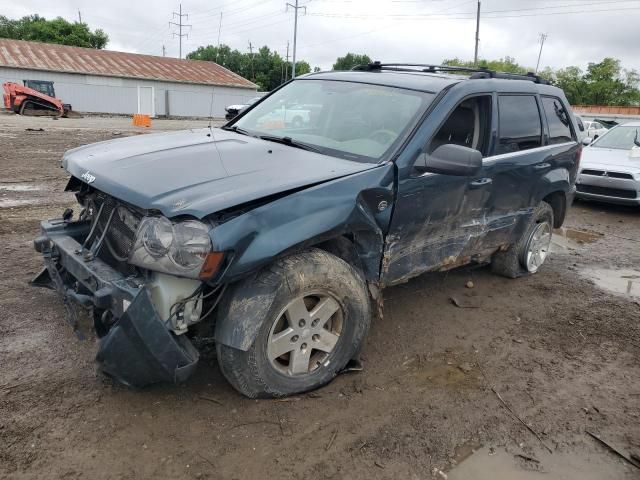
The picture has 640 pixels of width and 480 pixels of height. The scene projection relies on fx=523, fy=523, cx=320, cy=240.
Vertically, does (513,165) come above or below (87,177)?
above

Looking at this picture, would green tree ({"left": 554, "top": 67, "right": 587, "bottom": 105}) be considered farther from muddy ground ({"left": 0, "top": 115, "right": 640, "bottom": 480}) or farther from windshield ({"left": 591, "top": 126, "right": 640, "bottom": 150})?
muddy ground ({"left": 0, "top": 115, "right": 640, "bottom": 480})

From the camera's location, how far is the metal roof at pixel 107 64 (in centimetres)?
3547

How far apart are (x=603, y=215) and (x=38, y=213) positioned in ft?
30.1

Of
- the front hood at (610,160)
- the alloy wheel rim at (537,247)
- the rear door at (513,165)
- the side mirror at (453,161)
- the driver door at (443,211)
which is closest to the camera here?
the side mirror at (453,161)

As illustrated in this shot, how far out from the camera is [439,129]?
3.66 metres

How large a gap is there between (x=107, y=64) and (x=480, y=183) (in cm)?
4081

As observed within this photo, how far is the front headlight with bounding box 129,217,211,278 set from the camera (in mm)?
2537

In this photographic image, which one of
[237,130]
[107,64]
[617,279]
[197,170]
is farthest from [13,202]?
[107,64]

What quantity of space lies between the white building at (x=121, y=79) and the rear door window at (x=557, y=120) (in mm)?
35184

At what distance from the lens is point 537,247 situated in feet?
18.5

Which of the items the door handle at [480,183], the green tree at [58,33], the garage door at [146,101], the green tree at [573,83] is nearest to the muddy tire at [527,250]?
the door handle at [480,183]

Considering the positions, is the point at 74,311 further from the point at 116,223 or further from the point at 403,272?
the point at 403,272

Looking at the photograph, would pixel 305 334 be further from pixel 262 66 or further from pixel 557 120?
pixel 262 66

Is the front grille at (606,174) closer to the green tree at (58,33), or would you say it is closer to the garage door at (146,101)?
the garage door at (146,101)
